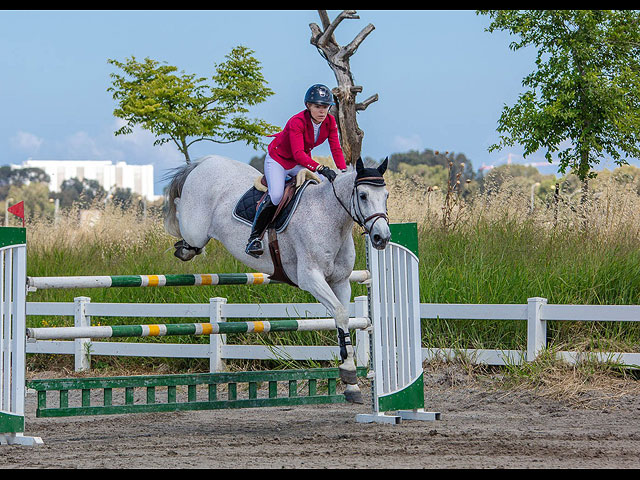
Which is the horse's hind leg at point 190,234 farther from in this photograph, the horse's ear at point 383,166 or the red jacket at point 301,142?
the horse's ear at point 383,166

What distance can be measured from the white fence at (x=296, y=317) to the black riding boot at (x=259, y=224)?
2.82 m

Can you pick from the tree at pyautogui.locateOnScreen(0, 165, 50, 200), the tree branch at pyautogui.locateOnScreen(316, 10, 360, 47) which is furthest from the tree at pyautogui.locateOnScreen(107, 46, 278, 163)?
the tree at pyautogui.locateOnScreen(0, 165, 50, 200)

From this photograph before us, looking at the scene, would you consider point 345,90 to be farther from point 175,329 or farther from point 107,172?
point 107,172

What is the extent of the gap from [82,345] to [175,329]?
451cm

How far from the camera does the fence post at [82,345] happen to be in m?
10.2

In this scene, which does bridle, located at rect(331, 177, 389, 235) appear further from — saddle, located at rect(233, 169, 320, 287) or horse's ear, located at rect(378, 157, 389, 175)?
saddle, located at rect(233, 169, 320, 287)

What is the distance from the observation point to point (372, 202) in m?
5.54

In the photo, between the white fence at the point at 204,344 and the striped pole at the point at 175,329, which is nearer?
the striped pole at the point at 175,329

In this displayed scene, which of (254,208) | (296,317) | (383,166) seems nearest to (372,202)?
(383,166)

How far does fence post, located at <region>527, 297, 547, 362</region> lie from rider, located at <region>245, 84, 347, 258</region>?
2.64 m

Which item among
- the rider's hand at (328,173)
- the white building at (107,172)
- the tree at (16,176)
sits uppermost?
the white building at (107,172)

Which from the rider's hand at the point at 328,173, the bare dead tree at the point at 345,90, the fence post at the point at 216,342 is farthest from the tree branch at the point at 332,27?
the rider's hand at the point at 328,173

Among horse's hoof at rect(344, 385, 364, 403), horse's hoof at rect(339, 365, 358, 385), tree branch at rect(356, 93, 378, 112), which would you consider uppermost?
tree branch at rect(356, 93, 378, 112)

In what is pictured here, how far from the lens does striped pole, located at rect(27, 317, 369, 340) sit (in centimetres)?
566
